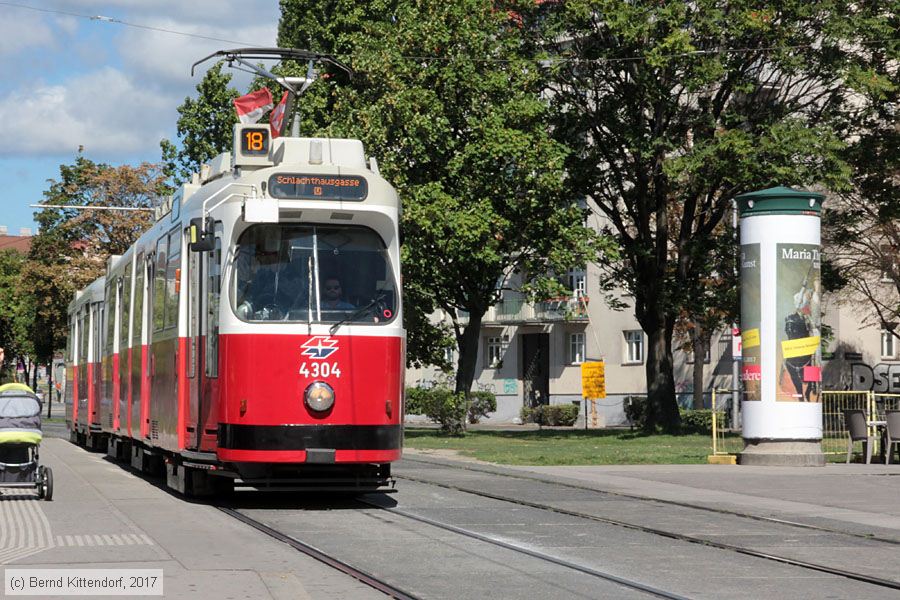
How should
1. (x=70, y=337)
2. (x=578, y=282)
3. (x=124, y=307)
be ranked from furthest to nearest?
(x=578, y=282), (x=70, y=337), (x=124, y=307)

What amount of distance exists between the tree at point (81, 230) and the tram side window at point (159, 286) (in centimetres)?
3890

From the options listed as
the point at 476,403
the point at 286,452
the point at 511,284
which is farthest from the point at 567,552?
the point at 511,284

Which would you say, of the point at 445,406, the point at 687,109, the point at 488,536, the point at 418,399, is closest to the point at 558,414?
the point at 418,399

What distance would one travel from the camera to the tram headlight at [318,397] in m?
15.4

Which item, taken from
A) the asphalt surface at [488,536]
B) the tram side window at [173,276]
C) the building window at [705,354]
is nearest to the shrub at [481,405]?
the building window at [705,354]

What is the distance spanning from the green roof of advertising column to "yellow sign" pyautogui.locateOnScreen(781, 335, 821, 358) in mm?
2102

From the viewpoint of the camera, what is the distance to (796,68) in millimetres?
37750

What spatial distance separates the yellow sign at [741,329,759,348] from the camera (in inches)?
980

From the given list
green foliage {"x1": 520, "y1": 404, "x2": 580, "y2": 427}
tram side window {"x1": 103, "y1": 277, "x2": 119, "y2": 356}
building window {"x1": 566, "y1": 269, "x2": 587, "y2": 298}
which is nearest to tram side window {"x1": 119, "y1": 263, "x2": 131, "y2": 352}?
tram side window {"x1": 103, "y1": 277, "x2": 119, "y2": 356}

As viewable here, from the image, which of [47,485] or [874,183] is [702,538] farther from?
[874,183]

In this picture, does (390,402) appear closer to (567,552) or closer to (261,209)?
(261,209)

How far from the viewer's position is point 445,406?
136 feet

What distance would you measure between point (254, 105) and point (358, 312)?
23.1 metres

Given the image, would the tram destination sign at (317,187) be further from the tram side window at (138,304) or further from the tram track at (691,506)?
the tram side window at (138,304)
